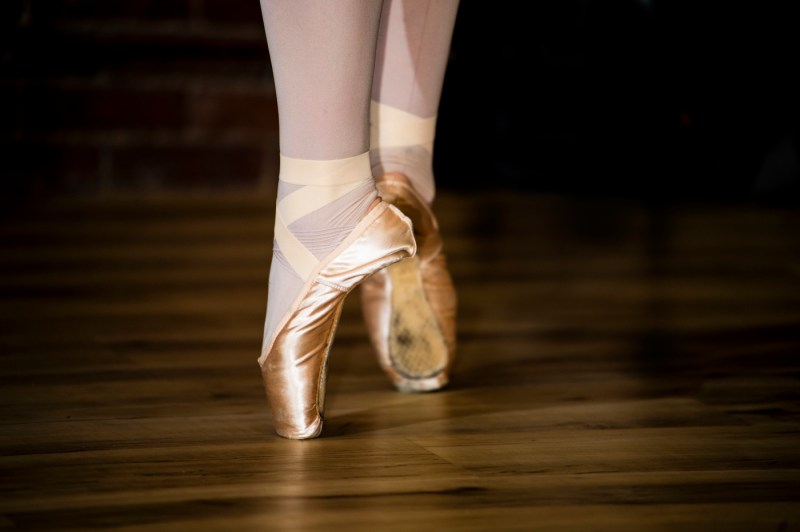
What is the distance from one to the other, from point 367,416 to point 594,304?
2.01 ft

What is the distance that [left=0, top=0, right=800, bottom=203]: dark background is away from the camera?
171 cm

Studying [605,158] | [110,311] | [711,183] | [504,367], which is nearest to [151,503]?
[504,367]

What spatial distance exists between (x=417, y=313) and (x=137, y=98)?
182cm

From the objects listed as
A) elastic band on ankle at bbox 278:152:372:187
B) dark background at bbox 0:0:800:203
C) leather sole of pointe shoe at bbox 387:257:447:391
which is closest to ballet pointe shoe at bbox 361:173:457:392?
leather sole of pointe shoe at bbox 387:257:447:391

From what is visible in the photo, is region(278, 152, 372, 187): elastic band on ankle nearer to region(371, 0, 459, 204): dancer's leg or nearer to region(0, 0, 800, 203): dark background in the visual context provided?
region(371, 0, 459, 204): dancer's leg

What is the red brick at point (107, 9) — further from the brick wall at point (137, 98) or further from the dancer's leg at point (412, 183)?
the dancer's leg at point (412, 183)

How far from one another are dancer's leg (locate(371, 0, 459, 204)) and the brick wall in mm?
1732

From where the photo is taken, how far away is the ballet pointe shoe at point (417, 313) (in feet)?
3.22

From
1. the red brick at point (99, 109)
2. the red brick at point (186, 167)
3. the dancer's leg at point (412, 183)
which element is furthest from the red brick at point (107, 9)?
the dancer's leg at point (412, 183)

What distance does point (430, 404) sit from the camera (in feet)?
3.13

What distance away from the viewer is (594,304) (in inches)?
56.9

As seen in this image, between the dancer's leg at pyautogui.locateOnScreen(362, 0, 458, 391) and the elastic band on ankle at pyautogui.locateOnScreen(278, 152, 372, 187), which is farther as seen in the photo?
the dancer's leg at pyautogui.locateOnScreen(362, 0, 458, 391)

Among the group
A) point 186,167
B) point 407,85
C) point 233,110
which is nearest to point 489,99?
point 233,110

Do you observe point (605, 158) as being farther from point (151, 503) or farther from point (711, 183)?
point (151, 503)
